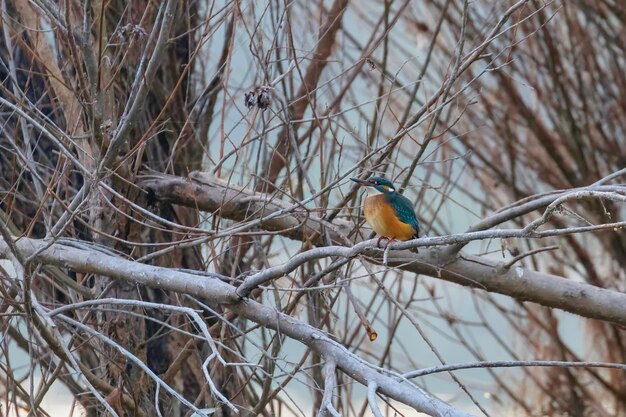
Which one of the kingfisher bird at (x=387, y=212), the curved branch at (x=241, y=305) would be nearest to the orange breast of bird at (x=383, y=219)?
the kingfisher bird at (x=387, y=212)

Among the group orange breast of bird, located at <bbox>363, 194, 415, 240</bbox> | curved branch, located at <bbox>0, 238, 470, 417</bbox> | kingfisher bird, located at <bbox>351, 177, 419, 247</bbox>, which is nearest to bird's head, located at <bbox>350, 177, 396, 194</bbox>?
kingfisher bird, located at <bbox>351, 177, 419, 247</bbox>

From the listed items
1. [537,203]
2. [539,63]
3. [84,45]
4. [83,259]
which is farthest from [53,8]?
[539,63]

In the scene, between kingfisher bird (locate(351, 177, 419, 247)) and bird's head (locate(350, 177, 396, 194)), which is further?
bird's head (locate(350, 177, 396, 194))

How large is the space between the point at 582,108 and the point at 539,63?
52 cm

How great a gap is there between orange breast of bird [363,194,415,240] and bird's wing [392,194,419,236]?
0.05 meters

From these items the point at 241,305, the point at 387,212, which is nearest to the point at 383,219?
the point at 387,212

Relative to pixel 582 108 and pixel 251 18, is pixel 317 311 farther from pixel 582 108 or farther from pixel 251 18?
pixel 582 108

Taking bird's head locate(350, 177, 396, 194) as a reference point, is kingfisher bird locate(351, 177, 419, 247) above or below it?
below

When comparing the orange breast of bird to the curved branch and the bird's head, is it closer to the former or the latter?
the bird's head

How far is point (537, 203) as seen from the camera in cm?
423

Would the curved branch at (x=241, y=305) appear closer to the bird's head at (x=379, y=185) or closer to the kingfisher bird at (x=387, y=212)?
the kingfisher bird at (x=387, y=212)

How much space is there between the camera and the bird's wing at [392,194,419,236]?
4.59m

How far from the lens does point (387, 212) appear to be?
449cm

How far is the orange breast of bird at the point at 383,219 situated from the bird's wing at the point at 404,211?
0.05 m
